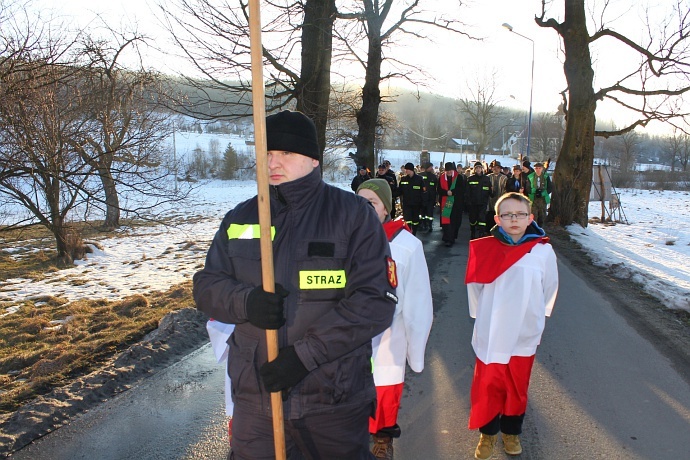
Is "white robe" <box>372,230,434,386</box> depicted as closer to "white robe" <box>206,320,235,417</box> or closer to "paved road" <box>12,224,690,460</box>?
"paved road" <box>12,224,690,460</box>

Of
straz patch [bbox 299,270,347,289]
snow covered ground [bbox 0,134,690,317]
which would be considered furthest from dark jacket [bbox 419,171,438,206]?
straz patch [bbox 299,270,347,289]

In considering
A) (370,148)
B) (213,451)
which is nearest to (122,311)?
(213,451)

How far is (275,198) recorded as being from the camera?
209cm

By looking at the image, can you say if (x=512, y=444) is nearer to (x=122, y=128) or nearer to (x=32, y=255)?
(x=122, y=128)

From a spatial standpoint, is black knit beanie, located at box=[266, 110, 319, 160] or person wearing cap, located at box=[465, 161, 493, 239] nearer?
black knit beanie, located at box=[266, 110, 319, 160]

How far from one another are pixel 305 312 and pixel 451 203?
10982 mm

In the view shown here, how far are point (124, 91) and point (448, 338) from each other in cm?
739

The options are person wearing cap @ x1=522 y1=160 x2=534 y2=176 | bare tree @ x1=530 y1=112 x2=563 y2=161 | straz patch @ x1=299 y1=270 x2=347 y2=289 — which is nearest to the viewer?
straz patch @ x1=299 y1=270 x2=347 y2=289

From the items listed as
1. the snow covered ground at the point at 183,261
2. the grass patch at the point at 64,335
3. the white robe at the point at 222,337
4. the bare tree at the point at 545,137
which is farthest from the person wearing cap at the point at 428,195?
the bare tree at the point at 545,137

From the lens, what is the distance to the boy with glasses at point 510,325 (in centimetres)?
321

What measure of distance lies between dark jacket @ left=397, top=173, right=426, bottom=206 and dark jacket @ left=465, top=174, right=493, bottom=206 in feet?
3.98

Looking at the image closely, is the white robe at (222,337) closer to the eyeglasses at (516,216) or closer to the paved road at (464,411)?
the paved road at (464,411)

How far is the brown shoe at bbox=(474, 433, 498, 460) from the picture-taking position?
3.20m

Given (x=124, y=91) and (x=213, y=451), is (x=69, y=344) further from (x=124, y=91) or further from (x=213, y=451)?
(x=124, y=91)
